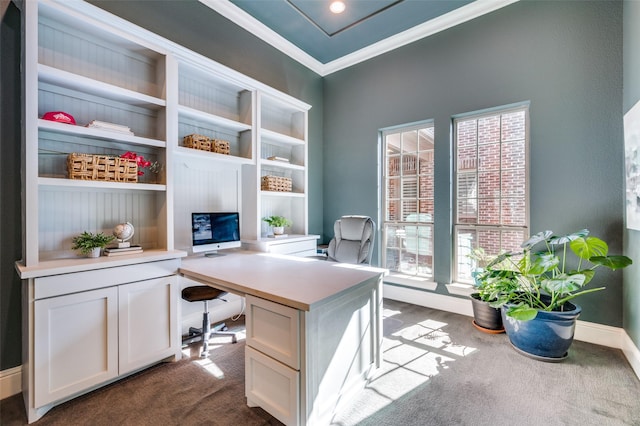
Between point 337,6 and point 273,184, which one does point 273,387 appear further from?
point 337,6

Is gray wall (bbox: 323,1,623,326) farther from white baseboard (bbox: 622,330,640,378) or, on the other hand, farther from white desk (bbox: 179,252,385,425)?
white desk (bbox: 179,252,385,425)

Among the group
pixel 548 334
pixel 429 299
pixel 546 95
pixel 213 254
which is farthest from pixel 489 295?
pixel 213 254

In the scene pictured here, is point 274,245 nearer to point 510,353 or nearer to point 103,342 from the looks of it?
point 103,342

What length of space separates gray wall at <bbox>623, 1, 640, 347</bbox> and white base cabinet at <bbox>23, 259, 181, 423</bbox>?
348cm

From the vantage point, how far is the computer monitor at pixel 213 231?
2512 millimetres

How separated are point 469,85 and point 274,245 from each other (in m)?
2.86

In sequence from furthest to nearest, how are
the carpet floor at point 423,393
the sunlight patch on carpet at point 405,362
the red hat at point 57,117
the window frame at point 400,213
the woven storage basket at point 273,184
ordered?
the window frame at point 400,213 → the woven storage basket at point 273,184 → the red hat at point 57,117 → the sunlight patch on carpet at point 405,362 → the carpet floor at point 423,393

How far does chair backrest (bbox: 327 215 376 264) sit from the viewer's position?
296 cm

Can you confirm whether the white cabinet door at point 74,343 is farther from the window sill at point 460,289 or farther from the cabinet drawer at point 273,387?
the window sill at point 460,289

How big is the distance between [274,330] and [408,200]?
2.75 metres

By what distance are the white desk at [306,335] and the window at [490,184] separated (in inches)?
72.1

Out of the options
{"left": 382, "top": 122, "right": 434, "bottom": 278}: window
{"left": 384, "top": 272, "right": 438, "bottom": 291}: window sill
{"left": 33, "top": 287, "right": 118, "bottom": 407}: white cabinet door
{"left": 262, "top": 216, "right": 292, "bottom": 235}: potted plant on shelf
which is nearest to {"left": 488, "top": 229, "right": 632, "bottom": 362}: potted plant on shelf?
{"left": 384, "top": 272, "right": 438, "bottom": 291}: window sill

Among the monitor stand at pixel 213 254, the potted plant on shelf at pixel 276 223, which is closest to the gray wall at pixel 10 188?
the monitor stand at pixel 213 254

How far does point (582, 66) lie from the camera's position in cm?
251
